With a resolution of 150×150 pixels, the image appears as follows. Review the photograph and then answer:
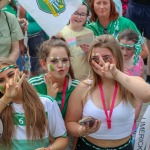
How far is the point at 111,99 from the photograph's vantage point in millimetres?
3018

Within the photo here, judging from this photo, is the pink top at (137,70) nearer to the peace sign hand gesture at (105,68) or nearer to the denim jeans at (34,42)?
the peace sign hand gesture at (105,68)

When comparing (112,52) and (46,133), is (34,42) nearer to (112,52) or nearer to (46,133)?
(112,52)

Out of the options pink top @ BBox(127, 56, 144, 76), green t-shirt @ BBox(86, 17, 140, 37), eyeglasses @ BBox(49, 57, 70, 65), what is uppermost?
eyeglasses @ BBox(49, 57, 70, 65)

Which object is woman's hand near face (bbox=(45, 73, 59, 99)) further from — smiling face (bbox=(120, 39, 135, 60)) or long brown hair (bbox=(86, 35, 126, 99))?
smiling face (bbox=(120, 39, 135, 60))

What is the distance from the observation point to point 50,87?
319 cm

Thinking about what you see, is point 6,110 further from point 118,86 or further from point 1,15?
point 1,15

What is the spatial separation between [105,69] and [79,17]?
6.23 ft

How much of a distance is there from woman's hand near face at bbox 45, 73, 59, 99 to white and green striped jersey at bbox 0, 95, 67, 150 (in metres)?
0.23

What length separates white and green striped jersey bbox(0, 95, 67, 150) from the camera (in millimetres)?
2777

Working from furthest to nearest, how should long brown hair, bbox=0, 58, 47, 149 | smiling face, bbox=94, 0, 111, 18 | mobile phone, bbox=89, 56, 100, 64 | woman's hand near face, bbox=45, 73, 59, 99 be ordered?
smiling face, bbox=94, 0, 111, 18, woman's hand near face, bbox=45, 73, 59, 99, mobile phone, bbox=89, 56, 100, 64, long brown hair, bbox=0, 58, 47, 149

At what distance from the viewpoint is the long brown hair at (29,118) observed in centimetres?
276

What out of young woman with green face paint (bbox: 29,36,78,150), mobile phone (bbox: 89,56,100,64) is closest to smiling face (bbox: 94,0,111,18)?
young woman with green face paint (bbox: 29,36,78,150)

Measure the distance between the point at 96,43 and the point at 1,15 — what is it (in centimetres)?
143

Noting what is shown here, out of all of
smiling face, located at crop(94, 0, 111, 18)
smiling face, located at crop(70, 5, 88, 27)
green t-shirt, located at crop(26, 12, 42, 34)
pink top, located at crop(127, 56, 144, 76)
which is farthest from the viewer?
green t-shirt, located at crop(26, 12, 42, 34)
